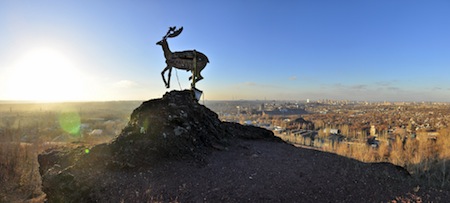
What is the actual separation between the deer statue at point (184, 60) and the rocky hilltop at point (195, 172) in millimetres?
1683

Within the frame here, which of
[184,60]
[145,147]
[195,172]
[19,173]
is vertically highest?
[184,60]

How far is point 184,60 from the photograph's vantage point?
29.6 feet

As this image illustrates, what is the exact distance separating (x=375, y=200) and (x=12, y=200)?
1075 centimetres

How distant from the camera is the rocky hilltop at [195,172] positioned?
4469 mm

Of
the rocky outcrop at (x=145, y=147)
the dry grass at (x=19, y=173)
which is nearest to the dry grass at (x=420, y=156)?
the rocky outcrop at (x=145, y=147)

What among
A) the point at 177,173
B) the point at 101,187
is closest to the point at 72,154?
the point at 101,187

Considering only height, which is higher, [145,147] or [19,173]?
[145,147]

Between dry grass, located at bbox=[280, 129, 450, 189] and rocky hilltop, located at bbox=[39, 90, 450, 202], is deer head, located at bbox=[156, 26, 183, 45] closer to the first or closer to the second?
rocky hilltop, located at bbox=[39, 90, 450, 202]

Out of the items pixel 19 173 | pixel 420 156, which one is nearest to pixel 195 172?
pixel 19 173

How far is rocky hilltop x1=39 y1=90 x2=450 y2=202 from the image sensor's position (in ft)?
14.7

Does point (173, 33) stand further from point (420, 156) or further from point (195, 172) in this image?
point (420, 156)

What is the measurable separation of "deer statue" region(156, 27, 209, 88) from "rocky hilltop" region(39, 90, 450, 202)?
1683 millimetres

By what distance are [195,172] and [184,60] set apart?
490 cm

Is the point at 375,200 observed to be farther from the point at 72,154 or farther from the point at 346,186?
the point at 72,154
